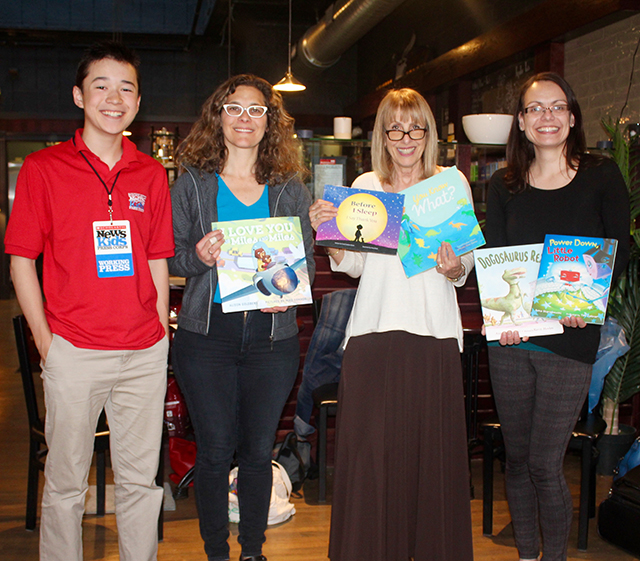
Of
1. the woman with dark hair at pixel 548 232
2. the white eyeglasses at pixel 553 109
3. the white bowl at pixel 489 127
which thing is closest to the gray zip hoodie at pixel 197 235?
the woman with dark hair at pixel 548 232

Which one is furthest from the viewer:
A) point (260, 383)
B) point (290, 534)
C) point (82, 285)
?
point (290, 534)

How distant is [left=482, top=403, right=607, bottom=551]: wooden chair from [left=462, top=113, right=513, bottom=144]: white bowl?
1625mm

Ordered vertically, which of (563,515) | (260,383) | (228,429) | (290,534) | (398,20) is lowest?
(290,534)

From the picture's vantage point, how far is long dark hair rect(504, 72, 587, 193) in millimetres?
2000

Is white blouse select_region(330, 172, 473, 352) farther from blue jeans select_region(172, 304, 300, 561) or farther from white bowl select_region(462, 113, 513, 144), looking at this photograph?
white bowl select_region(462, 113, 513, 144)

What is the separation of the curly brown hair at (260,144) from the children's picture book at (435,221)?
1.48 ft

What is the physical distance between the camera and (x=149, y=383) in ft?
6.37

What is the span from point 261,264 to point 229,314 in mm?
200

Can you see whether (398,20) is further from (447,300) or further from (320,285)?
(447,300)

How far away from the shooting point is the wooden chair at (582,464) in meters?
2.60

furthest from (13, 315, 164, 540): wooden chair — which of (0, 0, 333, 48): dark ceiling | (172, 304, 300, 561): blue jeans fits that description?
(0, 0, 333, 48): dark ceiling

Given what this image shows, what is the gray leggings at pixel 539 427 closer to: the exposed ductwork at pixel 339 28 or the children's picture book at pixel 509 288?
the children's picture book at pixel 509 288

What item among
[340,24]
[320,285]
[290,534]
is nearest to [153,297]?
[290,534]

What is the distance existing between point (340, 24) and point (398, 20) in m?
1.63
